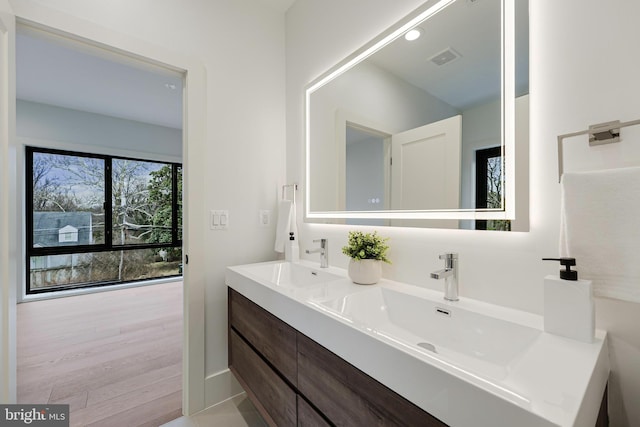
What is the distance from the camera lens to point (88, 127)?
3943mm

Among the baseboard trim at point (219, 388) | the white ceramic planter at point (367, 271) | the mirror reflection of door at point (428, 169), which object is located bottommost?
the baseboard trim at point (219, 388)

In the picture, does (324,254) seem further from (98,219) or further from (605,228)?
(98,219)

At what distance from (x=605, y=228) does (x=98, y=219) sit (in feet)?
17.9

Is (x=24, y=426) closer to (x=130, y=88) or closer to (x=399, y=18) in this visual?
(x=399, y=18)

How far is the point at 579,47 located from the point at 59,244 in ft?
18.4

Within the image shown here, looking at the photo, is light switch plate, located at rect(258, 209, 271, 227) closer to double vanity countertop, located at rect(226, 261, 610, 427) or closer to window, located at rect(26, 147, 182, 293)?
double vanity countertop, located at rect(226, 261, 610, 427)

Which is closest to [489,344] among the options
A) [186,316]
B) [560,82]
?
[560,82]

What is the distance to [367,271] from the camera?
3.96 feet

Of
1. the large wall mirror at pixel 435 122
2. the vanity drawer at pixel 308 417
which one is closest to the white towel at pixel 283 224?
the large wall mirror at pixel 435 122

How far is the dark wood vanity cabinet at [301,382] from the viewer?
673 millimetres

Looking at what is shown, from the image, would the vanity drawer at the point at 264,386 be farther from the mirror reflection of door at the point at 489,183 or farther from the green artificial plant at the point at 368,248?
the mirror reflection of door at the point at 489,183

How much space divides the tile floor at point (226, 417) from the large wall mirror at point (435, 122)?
1.25 m

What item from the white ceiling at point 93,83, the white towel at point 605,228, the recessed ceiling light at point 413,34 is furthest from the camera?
the white ceiling at point 93,83

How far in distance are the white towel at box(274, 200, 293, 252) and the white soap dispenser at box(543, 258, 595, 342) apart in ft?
4.71
